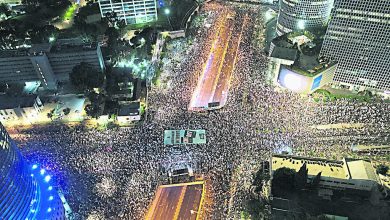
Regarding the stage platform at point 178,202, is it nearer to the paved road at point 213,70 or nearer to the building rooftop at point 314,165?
the building rooftop at point 314,165

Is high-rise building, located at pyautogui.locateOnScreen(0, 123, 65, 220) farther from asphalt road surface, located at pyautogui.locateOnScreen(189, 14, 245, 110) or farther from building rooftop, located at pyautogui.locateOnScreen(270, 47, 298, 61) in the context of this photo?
building rooftop, located at pyautogui.locateOnScreen(270, 47, 298, 61)

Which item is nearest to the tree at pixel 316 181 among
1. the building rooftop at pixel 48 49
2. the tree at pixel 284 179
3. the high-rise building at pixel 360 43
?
the tree at pixel 284 179

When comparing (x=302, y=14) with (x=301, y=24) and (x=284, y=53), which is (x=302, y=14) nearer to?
(x=301, y=24)

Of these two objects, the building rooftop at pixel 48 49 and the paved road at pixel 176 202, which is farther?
the building rooftop at pixel 48 49

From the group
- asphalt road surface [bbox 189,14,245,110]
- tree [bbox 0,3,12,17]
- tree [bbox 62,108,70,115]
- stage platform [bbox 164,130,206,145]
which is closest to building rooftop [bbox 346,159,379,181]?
stage platform [bbox 164,130,206,145]

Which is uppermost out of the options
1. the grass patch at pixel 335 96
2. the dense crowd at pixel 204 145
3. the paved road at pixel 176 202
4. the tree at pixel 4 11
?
the tree at pixel 4 11

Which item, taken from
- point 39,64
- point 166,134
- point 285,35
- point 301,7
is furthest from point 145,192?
point 301,7

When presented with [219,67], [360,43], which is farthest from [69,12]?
[360,43]
